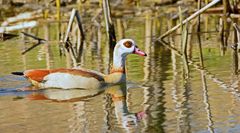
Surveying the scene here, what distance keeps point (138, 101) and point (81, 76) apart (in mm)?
1439

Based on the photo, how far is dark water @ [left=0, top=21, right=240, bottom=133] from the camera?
861 centimetres

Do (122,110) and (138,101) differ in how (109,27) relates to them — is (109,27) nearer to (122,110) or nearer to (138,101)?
(138,101)

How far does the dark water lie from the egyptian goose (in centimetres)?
13

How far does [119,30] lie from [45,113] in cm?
1098

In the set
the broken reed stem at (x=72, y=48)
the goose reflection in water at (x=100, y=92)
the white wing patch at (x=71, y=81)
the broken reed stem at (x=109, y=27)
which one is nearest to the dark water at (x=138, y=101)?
the goose reflection in water at (x=100, y=92)

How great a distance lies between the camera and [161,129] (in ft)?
27.3

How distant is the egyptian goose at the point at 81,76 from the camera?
11.4m

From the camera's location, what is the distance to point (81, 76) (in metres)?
11.4

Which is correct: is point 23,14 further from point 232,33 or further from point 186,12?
point 232,33

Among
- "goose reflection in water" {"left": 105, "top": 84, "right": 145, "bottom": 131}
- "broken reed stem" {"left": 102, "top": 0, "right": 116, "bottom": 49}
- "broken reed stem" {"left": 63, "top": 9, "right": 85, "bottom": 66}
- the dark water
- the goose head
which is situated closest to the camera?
the dark water

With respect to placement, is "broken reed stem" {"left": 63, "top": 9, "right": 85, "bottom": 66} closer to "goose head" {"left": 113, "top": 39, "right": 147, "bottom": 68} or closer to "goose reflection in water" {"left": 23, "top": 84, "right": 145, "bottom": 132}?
"goose head" {"left": 113, "top": 39, "right": 147, "bottom": 68}

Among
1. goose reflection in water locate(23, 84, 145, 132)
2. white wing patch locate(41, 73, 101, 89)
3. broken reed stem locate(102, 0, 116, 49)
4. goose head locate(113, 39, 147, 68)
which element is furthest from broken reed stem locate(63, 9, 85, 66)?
goose reflection in water locate(23, 84, 145, 132)

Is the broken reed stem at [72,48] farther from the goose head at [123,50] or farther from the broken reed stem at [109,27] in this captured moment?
the goose head at [123,50]

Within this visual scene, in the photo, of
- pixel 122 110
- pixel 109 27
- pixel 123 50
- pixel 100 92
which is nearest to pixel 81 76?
pixel 100 92
